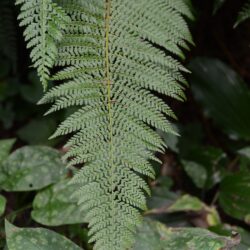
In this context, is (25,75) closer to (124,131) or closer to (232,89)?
(232,89)

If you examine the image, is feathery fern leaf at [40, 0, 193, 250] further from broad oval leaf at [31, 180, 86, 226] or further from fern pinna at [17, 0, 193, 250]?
broad oval leaf at [31, 180, 86, 226]

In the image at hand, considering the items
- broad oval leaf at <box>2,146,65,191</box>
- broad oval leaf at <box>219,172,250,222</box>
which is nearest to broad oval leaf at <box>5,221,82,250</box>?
broad oval leaf at <box>2,146,65,191</box>

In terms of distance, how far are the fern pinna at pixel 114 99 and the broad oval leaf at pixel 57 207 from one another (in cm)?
35

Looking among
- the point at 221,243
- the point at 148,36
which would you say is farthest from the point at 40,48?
the point at 221,243

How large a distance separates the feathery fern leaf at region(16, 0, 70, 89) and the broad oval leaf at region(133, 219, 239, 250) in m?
0.70

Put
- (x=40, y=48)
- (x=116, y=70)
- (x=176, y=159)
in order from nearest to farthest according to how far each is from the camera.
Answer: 1. (x=40, y=48)
2. (x=116, y=70)
3. (x=176, y=159)

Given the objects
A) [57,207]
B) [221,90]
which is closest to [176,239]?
[57,207]

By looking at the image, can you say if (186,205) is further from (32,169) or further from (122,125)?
(122,125)

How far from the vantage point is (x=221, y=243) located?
1.51m

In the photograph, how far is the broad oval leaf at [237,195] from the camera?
191 centimetres

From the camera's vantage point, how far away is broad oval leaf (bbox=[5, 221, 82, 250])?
1.45m

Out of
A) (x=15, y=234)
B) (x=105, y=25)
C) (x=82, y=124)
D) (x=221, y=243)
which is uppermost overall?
(x=105, y=25)

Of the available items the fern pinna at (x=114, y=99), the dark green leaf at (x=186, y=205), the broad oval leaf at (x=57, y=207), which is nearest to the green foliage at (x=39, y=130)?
the broad oval leaf at (x=57, y=207)

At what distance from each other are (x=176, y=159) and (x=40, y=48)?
1.22 meters
